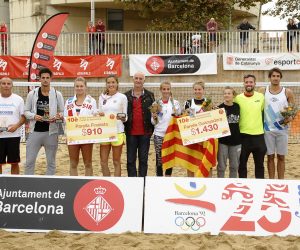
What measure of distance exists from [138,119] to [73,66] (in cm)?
1293

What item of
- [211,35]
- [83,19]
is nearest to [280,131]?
[211,35]

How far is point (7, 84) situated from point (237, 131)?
3.53m

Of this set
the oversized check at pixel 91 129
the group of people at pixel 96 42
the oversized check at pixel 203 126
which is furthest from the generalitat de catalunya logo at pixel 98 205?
the group of people at pixel 96 42

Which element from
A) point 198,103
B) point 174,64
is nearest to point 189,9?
point 174,64

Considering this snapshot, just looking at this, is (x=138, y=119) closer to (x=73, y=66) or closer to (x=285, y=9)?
(x=73, y=66)

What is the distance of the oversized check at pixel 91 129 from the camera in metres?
7.49

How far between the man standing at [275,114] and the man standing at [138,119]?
5.85ft

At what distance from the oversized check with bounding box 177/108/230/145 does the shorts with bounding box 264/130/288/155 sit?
813mm

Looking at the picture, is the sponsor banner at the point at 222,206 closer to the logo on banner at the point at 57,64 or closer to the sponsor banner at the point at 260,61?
the sponsor banner at the point at 260,61

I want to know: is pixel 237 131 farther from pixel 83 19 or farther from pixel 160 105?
pixel 83 19

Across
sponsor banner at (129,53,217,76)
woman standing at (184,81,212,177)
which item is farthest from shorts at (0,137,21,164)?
sponsor banner at (129,53,217,76)

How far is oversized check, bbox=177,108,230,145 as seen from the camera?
7.46 meters

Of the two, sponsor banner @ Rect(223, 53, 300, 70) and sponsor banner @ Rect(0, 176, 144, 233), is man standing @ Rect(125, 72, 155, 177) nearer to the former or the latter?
sponsor banner @ Rect(0, 176, 144, 233)

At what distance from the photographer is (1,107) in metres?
7.68
